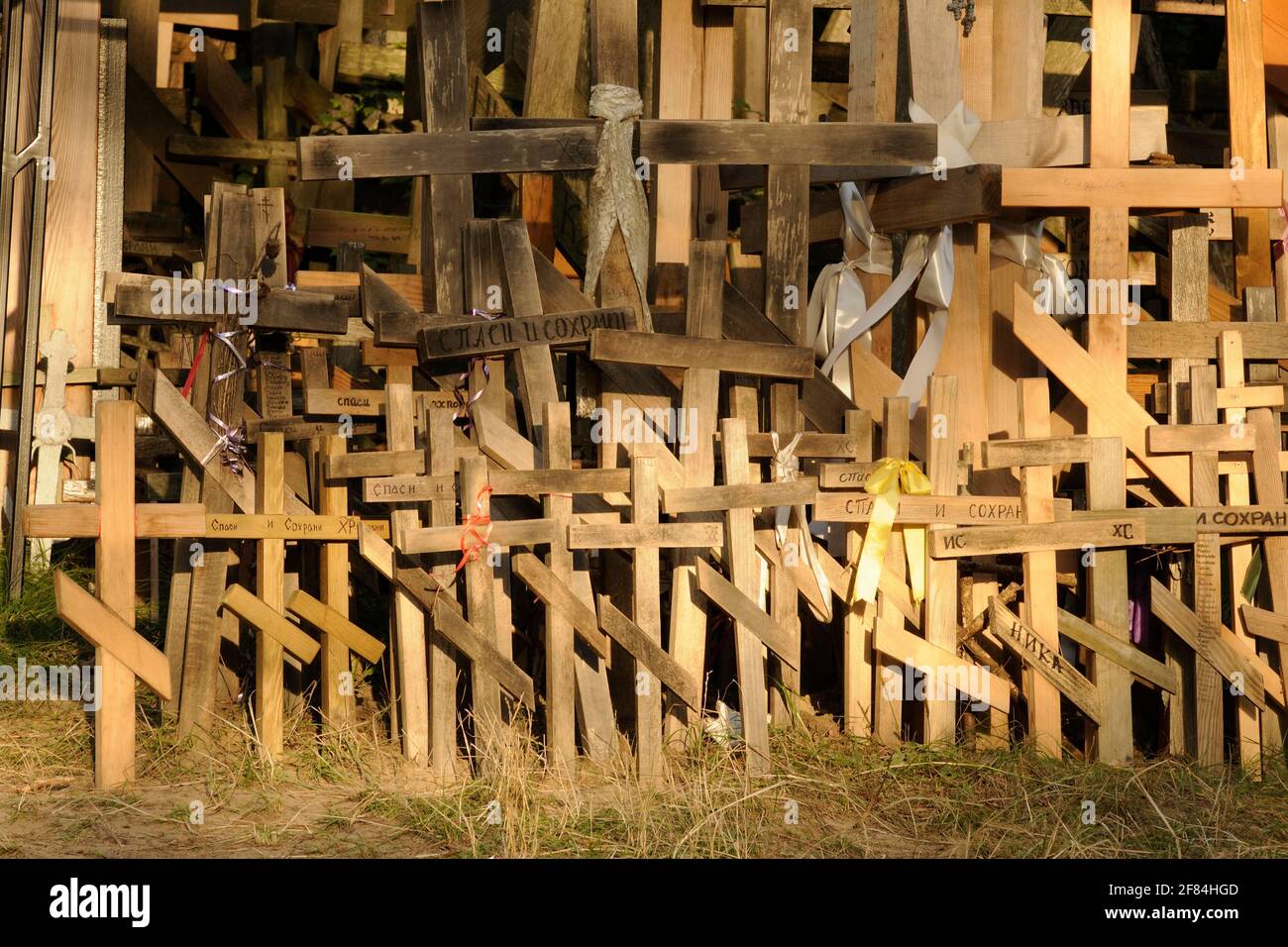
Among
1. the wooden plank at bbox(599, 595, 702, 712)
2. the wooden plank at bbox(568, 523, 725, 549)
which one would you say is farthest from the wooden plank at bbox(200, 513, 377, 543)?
the wooden plank at bbox(599, 595, 702, 712)

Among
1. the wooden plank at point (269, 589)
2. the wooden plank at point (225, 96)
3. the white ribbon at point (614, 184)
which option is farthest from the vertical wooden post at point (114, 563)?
the wooden plank at point (225, 96)

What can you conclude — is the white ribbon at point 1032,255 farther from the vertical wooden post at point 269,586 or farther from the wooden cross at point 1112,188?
the vertical wooden post at point 269,586

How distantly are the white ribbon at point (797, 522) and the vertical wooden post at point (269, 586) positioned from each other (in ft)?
6.45

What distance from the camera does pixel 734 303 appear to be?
6293 millimetres

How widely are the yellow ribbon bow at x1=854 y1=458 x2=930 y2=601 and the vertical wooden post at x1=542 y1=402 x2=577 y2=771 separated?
45.7 inches

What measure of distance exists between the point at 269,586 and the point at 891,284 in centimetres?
299

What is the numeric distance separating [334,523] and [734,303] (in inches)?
72.9

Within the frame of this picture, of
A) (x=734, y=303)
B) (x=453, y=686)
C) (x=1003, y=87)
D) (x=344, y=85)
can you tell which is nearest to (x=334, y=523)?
(x=453, y=686)

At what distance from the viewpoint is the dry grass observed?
5.21 meters

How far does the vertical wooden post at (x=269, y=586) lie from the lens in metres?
5.94

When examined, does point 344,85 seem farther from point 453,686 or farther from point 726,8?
point 453,686
